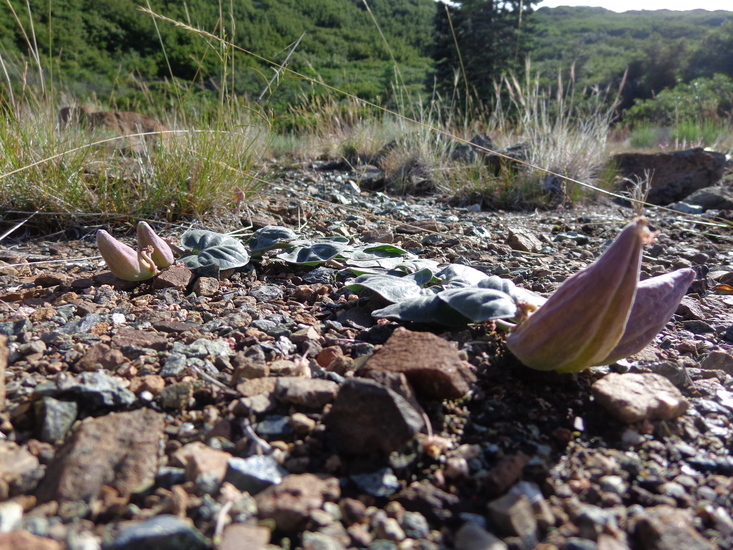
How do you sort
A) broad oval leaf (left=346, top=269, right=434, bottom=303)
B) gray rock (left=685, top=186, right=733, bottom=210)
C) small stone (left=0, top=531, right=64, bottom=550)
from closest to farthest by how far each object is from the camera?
small stone (left=0, top=531, right=64, bottom=550), broad oval leaf (left=346, top=269, right=434, bottom=303), gray rock (left=685, top=186, right=733, bottom=210)

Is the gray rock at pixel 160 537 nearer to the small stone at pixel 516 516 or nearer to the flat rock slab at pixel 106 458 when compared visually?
the flat rock slab at pixel 106 458

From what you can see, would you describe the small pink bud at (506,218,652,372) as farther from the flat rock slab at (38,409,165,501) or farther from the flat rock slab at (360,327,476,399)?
Answer: the flat rock slab at (38,409,165,501)

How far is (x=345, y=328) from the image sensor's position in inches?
57.2

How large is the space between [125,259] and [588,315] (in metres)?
1.42

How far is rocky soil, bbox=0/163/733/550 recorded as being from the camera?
0.72 m

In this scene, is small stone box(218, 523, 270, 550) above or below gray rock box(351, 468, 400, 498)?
above

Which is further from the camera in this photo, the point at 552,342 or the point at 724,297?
the point at 724,297

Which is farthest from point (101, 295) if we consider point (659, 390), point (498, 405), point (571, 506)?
point (659, 390)

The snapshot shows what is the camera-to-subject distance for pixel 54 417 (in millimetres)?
905

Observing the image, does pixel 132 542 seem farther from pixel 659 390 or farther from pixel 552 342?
pixel 659 390

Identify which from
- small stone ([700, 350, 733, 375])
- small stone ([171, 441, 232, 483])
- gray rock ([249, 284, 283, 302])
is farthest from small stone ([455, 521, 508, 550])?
gray rock ([249, 284, 283, 302])

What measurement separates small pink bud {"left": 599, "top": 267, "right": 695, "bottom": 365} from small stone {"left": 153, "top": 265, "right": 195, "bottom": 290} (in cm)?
132

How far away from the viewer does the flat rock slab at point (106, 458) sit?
2.42 feet

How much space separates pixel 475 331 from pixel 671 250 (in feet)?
6.77
